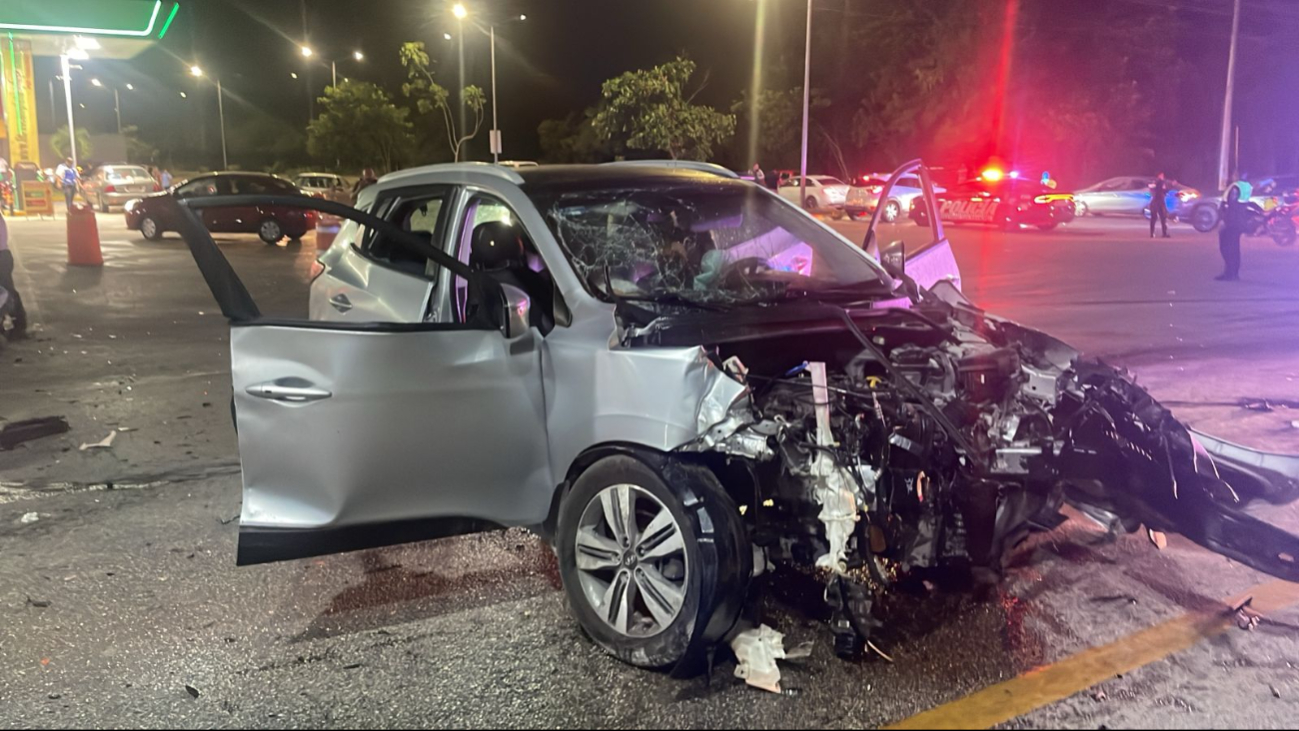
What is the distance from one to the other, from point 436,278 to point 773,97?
42.4m

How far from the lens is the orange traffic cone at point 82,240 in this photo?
57.4 ft

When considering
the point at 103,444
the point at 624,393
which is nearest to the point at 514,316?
the point at 624,393

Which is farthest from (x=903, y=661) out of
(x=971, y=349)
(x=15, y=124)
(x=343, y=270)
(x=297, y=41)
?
(x=297, y=41)

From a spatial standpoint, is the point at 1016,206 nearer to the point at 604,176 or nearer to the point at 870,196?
the point at 870,196

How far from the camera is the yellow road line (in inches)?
123

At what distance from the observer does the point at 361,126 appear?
148 feet

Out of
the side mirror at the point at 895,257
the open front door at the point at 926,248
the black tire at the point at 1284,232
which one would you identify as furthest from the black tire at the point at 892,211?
the side mirror at the point at 895,257

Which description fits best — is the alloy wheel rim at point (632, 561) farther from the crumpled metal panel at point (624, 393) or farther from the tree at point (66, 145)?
the tree at point (66, 145)

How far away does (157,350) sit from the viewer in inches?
382

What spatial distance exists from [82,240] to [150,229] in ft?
20.6

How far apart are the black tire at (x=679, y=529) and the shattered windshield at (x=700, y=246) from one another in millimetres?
835

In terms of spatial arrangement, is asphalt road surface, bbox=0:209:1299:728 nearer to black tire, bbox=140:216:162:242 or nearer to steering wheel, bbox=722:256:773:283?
steering wheel, bbox=722:256:773:283

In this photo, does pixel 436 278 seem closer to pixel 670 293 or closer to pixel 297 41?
pixel 670 293

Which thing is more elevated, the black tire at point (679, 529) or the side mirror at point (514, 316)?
the side mirror at point (514, 316)
